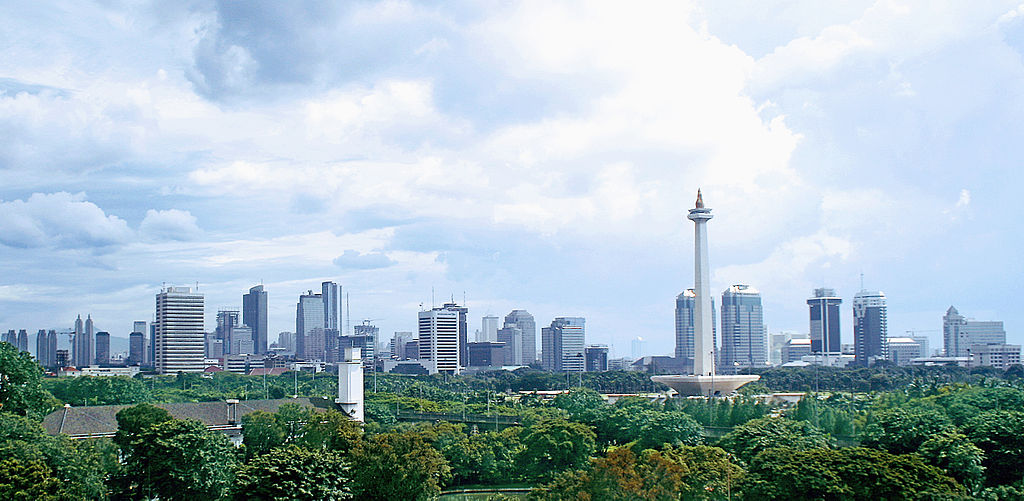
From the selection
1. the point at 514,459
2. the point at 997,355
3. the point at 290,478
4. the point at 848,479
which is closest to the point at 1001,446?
the point at 848,479

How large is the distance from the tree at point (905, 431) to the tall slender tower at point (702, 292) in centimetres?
5267

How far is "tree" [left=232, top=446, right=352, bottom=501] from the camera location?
27.8 meters

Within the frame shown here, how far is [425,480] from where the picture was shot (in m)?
31.3

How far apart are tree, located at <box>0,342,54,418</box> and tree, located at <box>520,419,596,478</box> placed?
20.6 m

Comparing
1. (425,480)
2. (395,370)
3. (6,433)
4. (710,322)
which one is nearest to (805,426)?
(425,480)

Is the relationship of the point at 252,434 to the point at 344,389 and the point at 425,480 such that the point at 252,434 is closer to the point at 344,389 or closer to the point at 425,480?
the point at 344,389

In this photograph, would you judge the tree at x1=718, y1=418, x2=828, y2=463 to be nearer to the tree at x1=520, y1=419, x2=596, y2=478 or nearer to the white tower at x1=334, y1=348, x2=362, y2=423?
the tree at x1=520, y1=419, x2=596, y2=478

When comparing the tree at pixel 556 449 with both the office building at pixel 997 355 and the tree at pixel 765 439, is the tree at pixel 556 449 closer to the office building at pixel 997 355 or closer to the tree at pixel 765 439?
the tree at pixel 765 439

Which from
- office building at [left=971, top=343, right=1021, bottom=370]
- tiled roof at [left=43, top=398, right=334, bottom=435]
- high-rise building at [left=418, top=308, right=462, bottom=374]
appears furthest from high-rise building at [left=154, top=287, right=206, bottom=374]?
office building at [left=971, top=343, right=1021, bottom=370]

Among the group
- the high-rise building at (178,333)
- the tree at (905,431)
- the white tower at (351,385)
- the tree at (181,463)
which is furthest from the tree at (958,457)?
the high-rise building at (178,333)

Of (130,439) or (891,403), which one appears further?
(891,403)

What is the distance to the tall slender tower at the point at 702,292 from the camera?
89.6 metres

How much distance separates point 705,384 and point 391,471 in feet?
206

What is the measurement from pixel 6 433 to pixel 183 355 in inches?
Result: 5456
